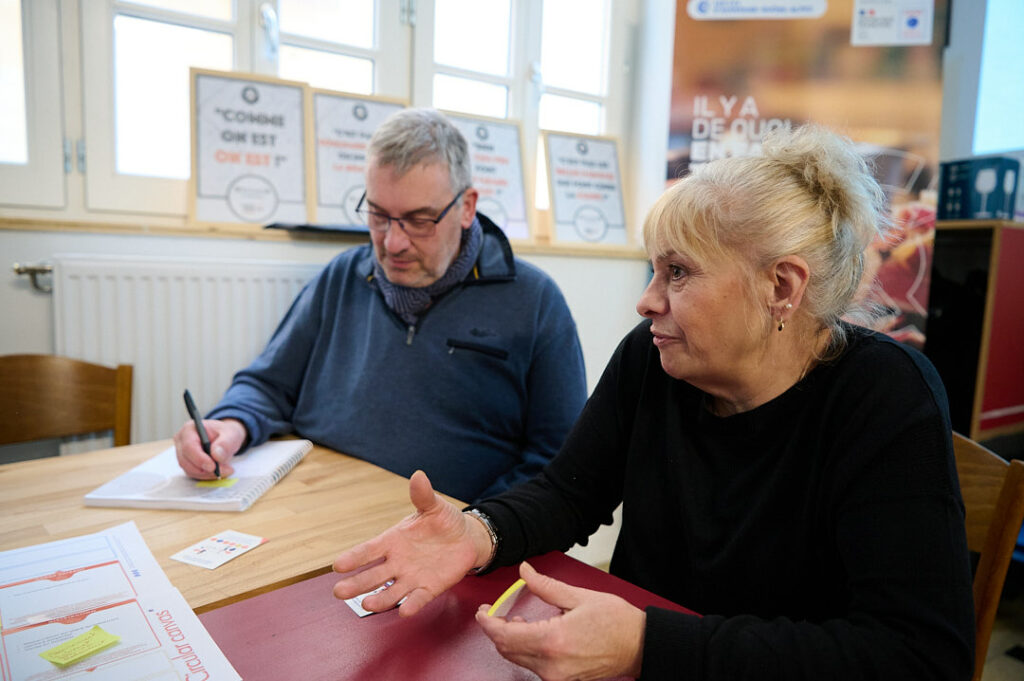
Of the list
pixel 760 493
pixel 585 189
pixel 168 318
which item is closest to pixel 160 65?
pixel 168 318

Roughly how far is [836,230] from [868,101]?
80.4 inches

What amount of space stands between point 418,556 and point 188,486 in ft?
1.65

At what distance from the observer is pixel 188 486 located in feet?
3.70

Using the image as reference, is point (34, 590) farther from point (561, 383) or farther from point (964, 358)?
point (964, 358)

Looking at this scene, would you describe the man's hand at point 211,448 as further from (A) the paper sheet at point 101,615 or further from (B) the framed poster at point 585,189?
(B) the framed poster at point 585,189

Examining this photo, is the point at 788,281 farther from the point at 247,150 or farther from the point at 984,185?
the point at 984,185

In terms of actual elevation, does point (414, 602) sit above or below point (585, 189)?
below

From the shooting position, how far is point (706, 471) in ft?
3.16

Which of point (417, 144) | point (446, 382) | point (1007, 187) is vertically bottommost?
point (446, 382)

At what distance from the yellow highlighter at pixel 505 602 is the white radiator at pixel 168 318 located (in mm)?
1360

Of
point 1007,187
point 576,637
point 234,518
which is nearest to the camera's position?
point 576,637

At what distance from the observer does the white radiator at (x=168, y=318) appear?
170 cm

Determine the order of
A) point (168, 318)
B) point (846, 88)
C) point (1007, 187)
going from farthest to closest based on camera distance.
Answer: point (1007, 187)
point (846, 88)
point (168, 318)

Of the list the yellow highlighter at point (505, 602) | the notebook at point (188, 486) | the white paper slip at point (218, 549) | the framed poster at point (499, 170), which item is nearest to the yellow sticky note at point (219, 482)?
the notebook at point (188, 486)
